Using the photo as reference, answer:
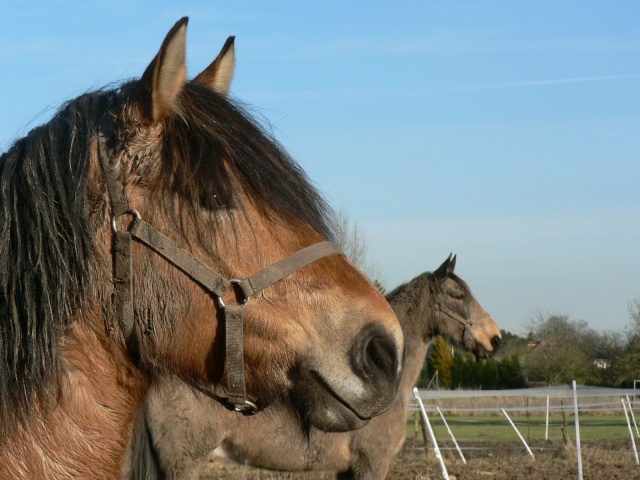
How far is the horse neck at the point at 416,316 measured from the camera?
9.20m

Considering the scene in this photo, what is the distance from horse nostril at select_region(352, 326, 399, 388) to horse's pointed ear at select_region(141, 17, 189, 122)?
2.52 feet

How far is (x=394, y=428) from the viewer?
804 centimetres

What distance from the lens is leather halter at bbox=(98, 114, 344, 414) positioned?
189cm

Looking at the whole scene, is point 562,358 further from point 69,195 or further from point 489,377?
point 69,195

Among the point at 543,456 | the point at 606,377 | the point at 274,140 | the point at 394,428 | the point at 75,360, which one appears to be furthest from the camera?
the point at 606,377

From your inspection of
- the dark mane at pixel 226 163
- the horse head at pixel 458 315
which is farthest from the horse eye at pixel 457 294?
the dark mane at pixel 226 163

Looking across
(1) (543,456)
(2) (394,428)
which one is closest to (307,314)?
(2) (394,428)

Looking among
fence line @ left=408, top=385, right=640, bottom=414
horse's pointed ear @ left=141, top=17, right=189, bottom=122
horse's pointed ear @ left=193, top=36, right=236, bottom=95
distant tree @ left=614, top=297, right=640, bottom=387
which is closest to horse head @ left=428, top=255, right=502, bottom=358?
fence line @ left=408, top=385, right=640, bottom=414

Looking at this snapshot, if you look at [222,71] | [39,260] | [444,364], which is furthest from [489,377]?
[39,260]

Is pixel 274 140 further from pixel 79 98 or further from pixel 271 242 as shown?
pixel 79 98

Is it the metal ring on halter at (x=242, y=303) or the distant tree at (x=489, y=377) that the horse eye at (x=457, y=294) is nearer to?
the metal ring on halter at (x=242, y=303)

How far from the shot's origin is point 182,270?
1916mm

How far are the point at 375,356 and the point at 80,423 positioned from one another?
2.44 ft

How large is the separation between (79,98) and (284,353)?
891mm
